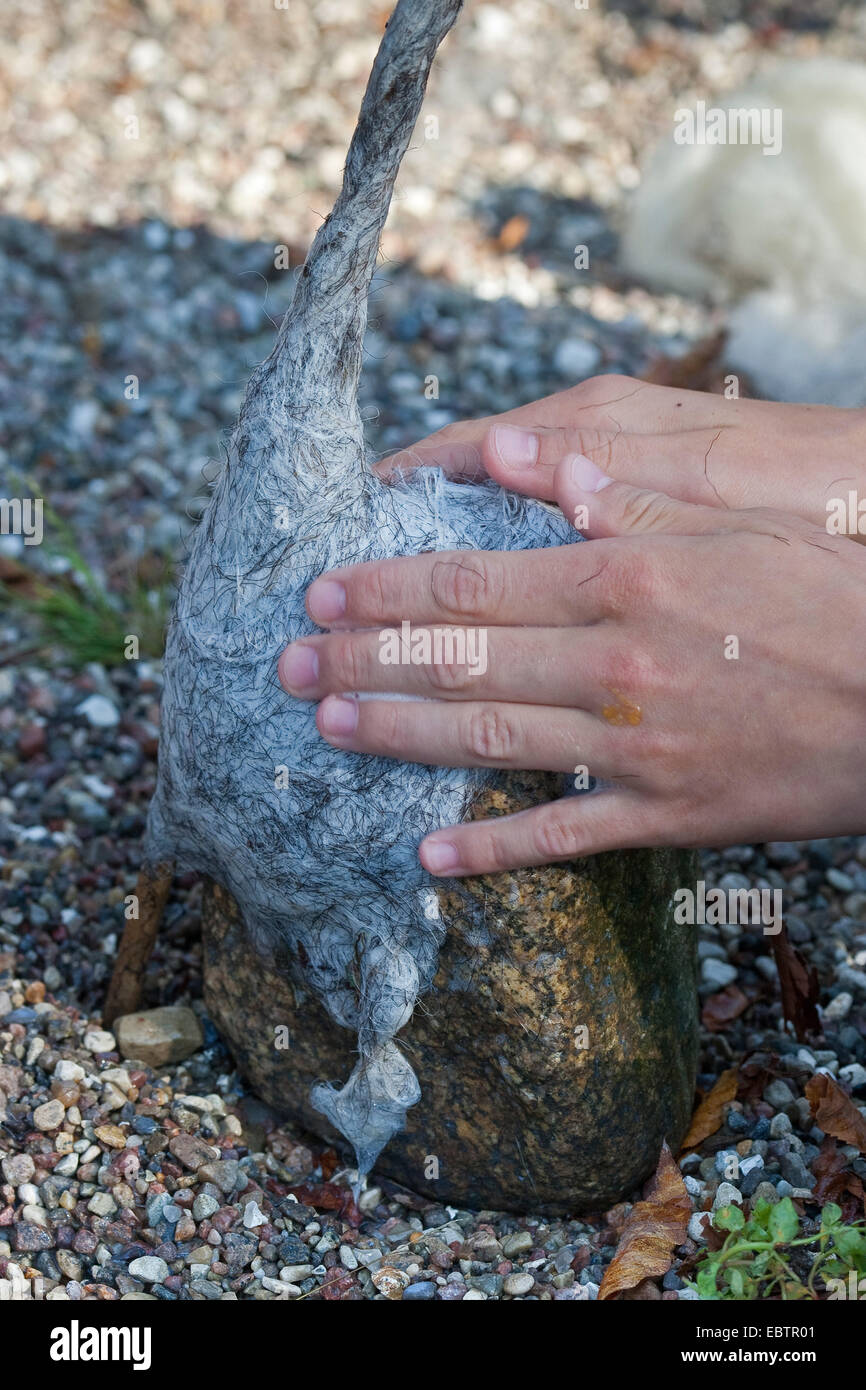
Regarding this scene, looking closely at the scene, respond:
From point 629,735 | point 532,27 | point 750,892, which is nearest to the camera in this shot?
point 629,735

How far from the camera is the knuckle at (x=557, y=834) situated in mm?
1681

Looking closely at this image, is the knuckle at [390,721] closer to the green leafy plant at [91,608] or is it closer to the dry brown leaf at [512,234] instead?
the green leafy plant at [91,608]

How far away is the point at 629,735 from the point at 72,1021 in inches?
43.2

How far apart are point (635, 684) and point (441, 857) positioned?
338mm

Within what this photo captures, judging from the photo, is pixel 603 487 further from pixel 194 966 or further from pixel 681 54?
pixel 681 54

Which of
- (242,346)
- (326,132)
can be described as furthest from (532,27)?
(242,346)

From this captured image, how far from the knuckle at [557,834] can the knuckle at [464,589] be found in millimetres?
272

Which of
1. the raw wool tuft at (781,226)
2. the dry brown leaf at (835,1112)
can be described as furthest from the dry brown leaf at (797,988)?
the raw wool tuft at (781,226)

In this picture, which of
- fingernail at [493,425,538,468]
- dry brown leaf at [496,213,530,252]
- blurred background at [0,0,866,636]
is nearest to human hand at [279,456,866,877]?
fingernail at [493,425,538,468]

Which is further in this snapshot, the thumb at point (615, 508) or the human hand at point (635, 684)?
the thumb at point (615, 508)

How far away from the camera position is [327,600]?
1756 mm

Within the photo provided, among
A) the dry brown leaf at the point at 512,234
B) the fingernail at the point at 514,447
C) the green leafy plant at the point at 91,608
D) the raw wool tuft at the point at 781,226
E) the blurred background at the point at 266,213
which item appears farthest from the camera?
the dry brown leaf at the point at 512,234

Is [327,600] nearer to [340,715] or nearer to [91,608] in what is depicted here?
[340,715]

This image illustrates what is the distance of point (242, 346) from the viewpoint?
4.00 meters
